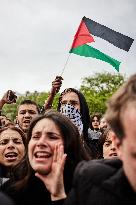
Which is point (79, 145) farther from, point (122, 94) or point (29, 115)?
point (29, 115)

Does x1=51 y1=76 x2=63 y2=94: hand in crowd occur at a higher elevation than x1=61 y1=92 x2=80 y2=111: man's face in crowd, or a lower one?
higher

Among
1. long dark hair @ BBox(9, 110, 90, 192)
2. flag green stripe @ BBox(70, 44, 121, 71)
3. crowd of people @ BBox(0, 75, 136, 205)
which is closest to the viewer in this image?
crowd of people @ BBox(0, 75, 136, 205)

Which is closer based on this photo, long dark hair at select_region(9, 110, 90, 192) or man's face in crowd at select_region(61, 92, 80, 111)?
long dark hair at select_region(9, 110, 90, 192)

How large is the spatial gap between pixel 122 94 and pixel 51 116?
5.77 feet

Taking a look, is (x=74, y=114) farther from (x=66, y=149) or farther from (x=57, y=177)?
(x=57, y=177)

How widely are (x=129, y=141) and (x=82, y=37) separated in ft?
23.1

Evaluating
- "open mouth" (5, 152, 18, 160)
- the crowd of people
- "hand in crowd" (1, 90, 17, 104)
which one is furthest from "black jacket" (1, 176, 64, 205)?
"hand in crowd" (1, 90, 17, 104)

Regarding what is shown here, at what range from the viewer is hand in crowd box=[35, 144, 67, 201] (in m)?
2.98

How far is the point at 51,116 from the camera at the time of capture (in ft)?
12.1

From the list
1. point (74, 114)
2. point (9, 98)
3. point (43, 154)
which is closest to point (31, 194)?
point (43, 154)

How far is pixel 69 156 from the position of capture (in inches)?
143

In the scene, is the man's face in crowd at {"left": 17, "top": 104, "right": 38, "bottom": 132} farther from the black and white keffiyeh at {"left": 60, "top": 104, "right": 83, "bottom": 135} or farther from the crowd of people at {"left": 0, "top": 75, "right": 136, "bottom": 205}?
the black and white keffiyeh at {"left": 60, "top": 104, "right": 83, "bottom": 135}

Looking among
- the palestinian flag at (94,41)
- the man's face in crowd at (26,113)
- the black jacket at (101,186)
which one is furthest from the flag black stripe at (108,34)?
the black jacket at (101,186)

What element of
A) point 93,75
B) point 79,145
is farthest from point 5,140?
point 93,75
